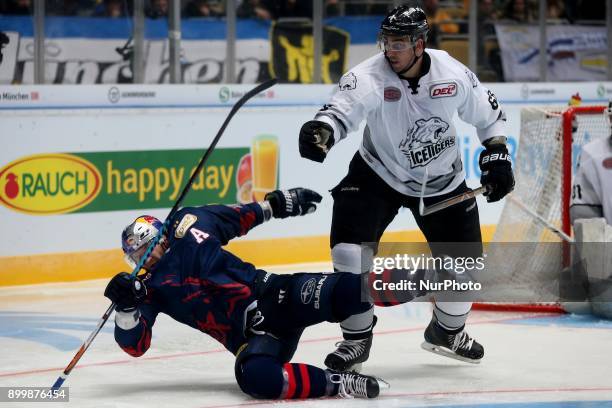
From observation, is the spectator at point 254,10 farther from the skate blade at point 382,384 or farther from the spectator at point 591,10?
the skate blade at point 382,384

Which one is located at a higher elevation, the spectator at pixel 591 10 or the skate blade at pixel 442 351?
the spectator at pixel 591 10

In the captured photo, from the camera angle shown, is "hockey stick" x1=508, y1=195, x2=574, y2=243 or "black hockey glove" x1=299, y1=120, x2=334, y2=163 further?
"hockey stick" x1=508, y1=195, x2=574, y2=243

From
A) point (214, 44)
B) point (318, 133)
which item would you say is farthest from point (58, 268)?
point (318, 133)

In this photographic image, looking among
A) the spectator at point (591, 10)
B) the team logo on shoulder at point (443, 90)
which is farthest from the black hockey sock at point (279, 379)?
the spectator at point (591, 10)

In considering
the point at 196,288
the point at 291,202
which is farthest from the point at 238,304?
the point at 291,202

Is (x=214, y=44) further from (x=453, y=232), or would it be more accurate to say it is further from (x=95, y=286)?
(x=453, y=232)

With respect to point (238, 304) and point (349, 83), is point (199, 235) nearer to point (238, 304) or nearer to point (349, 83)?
point (238, 304)

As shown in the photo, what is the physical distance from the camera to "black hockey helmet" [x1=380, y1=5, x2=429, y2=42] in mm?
4699

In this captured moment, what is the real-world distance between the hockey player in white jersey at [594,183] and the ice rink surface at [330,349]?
51 cm

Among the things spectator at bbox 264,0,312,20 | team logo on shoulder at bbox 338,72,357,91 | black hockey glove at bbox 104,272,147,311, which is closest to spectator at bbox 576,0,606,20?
spectator at bbox 264,0,312,20

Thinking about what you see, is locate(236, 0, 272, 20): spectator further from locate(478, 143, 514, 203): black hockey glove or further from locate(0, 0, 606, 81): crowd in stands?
locate(478, 143, 514, 203): black hockey glove

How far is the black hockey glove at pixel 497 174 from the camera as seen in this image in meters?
4.86

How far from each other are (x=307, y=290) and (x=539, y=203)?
2636 millimetres

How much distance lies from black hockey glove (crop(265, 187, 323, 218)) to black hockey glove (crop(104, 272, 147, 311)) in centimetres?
67
